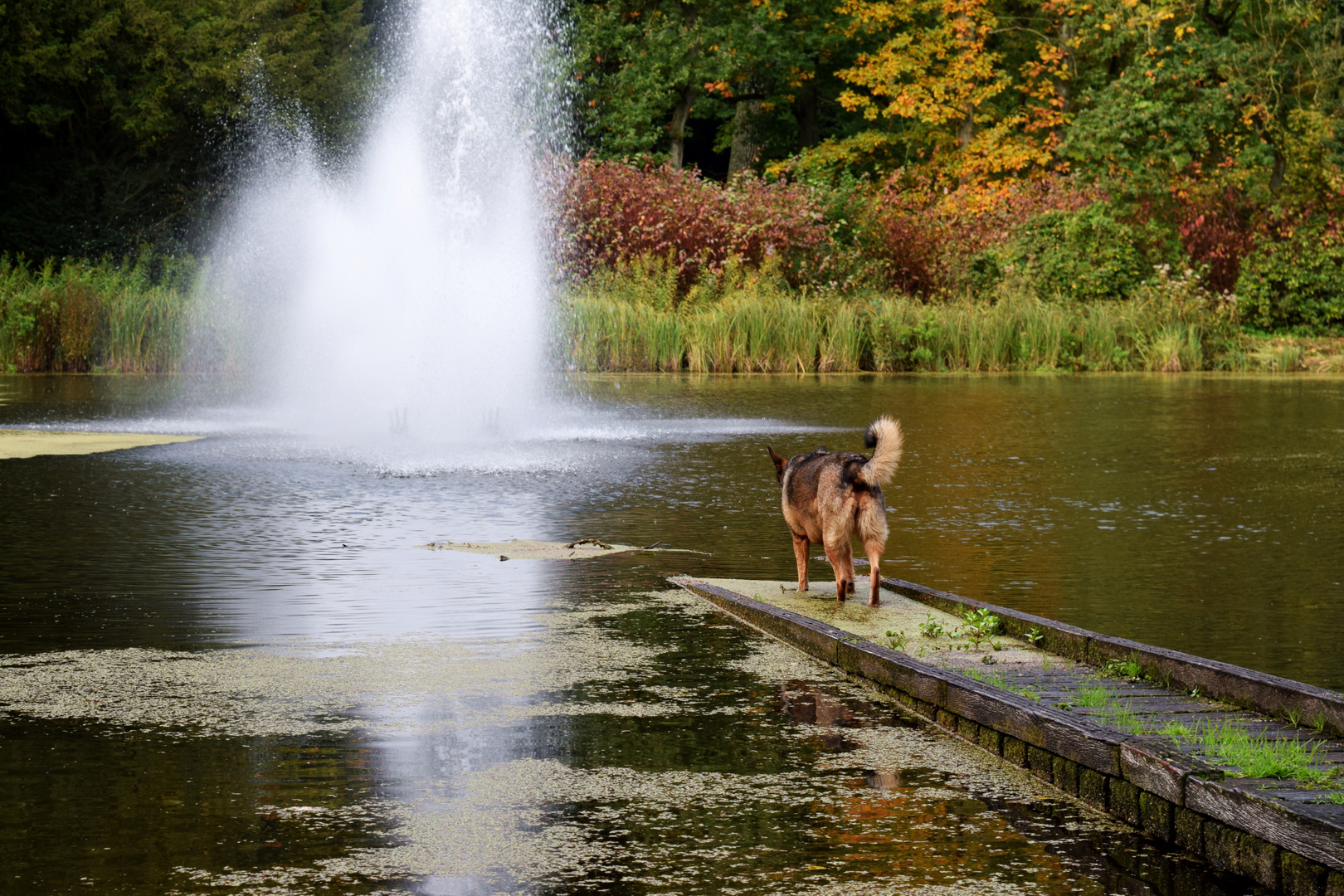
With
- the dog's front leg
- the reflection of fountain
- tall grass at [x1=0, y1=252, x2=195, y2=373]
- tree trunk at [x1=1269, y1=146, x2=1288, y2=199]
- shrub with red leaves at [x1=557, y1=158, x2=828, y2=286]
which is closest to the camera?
the dog's front leg

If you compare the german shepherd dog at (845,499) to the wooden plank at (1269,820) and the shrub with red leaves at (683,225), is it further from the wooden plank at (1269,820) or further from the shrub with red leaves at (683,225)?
the shrub with red leaves at (683,225)

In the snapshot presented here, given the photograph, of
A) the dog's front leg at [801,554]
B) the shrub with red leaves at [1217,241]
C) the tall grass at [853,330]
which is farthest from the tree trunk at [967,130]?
the dog's front leg at [801,554]

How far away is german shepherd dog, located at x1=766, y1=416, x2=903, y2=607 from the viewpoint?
779 cm

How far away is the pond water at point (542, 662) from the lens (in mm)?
4699

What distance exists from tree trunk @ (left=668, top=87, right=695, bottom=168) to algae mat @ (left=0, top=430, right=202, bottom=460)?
114 ft

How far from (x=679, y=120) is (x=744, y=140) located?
2654 mm

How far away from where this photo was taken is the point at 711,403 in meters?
24.2

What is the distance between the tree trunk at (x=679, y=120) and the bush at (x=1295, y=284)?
18.8 meters

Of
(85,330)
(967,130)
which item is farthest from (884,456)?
(967,130)

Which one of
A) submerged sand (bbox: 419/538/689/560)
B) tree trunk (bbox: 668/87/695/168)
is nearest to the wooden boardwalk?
submerged sand (bbox: 419/538/689/560)

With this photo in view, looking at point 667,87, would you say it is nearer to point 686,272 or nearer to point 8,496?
point 686,272

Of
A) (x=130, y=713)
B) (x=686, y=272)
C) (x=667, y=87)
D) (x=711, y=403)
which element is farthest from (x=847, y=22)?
(x=130, y=713)

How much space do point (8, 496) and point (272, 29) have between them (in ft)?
118

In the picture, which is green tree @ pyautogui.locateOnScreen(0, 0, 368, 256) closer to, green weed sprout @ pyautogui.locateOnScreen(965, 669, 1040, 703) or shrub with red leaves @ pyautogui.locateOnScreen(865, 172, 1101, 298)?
shrub with red leaves @ pyautogui.locateOnScreen(865, 172, 1101, 298)
